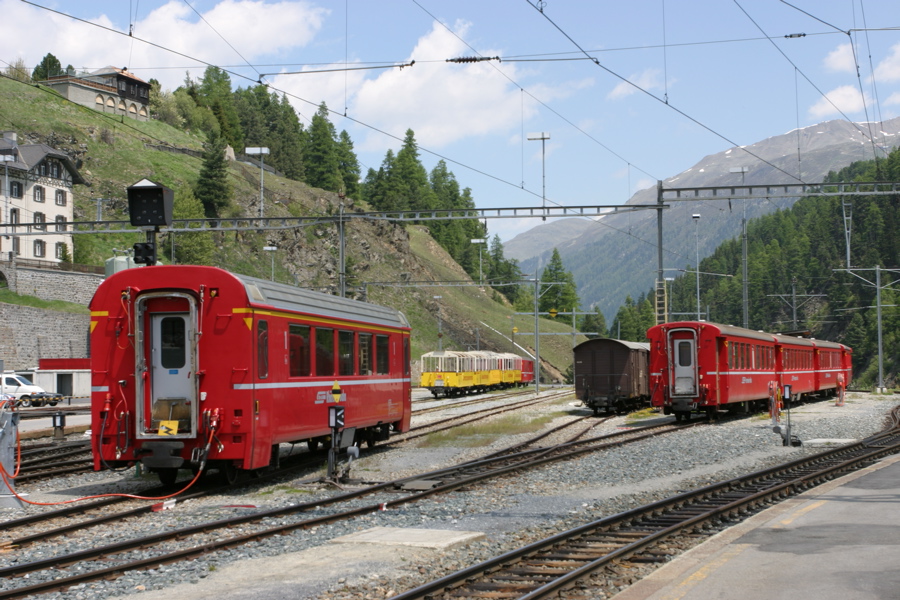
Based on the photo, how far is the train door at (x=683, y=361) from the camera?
30266 millimetres

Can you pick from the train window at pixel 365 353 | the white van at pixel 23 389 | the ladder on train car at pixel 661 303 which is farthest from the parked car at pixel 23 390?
the train window at pixel 365 353

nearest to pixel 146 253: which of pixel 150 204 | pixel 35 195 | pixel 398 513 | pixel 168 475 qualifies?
pixel 150 204

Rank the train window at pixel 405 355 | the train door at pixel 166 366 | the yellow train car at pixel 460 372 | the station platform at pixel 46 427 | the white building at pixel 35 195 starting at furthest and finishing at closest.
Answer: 1. the white building at pixel 35 195
2. the yellow train car at pixel 460 372
3. the station platform at pixel 46 427
4. the train window at pixel 405 355
5. the train door at pixel 166 366

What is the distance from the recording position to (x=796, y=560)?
332 inches

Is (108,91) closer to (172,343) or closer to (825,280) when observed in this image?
(825,280)

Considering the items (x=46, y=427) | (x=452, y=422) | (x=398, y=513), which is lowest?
(x=452, y=422)

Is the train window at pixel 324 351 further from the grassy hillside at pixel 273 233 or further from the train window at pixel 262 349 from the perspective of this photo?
the grassy hillside at pixel 273 233

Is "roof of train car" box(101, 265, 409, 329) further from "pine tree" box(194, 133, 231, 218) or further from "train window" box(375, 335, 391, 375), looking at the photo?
"pine tree" box(194, 133, 231, 218)

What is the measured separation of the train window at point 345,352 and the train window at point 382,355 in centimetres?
163

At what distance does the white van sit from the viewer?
45281 mm

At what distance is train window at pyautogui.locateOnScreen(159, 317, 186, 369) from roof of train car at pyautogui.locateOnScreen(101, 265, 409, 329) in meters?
0.60

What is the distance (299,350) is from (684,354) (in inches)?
708

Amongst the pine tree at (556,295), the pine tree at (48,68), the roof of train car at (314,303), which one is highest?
the pine tree at (48,68)

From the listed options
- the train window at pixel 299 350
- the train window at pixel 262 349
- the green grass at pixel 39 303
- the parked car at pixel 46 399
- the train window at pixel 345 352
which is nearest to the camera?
the train window at pixel 262 349
